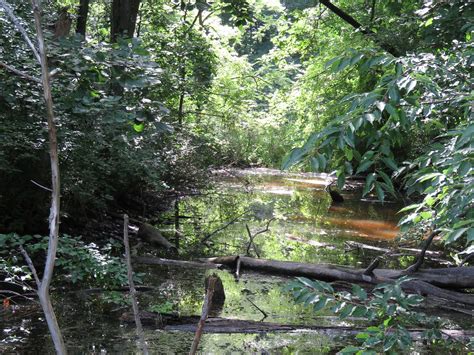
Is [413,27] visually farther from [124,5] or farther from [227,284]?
[227,284]

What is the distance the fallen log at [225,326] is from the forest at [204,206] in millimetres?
19

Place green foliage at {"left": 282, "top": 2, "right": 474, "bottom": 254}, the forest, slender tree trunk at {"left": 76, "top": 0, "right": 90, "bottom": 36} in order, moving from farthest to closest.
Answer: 1. slender tree trunk at {"left": 76, "top": 0, "right": 90, "bottom": 36}
2. the forest
3. green foliage at {"left": 282, "top": 2, "right": 474, "bottom": 254}

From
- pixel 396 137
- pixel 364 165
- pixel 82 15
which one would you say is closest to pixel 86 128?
pixel 82 15

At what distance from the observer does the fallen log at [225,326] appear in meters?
5.08

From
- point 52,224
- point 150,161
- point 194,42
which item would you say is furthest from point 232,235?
point 52,224

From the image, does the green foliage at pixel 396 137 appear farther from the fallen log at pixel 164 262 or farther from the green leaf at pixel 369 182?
the fallen log at pixel 164 262

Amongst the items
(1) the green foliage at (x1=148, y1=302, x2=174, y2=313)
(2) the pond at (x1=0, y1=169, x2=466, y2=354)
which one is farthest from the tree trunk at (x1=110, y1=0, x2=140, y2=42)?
(1) the green foliage at (x1=148, y1=302, x2=174, y2=313)

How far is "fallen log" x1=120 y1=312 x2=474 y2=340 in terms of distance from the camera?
5.08m

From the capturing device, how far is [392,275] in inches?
272

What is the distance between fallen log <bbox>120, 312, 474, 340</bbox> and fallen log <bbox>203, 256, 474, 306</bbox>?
139 cm

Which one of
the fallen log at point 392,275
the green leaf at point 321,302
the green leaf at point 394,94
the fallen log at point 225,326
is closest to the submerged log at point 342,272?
the fallen log at point 392,275

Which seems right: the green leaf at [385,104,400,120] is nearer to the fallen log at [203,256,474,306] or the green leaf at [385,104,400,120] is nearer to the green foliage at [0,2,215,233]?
the green foliage at [0,2,215,233]

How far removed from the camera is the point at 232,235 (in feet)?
32.2

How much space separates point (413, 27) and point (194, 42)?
5234 millimetres
